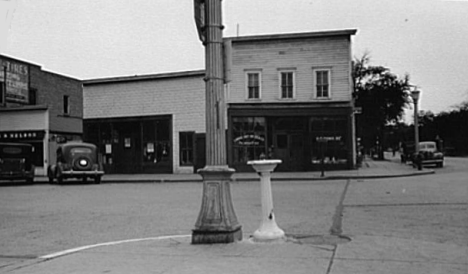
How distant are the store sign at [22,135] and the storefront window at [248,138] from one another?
11957 mm

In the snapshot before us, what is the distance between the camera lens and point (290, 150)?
109 ft

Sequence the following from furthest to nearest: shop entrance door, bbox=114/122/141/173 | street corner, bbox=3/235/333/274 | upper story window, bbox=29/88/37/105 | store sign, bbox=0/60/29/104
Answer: upper story window, bbox=29/88/37/105, store sign, bbox=0/60/29/104, shop entrance door, bbox=114/122/141/173, street corner, bbox=3/235/333/274

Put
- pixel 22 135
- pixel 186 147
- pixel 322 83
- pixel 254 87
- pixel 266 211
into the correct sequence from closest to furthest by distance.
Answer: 1. pixel 266 211
2. pixel 322 83
3. pixel 254 87
4. pixel 186 147
5. pixel 22 135

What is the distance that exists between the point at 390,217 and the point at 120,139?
89.1 ft

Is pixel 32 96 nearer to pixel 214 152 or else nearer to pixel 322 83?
pixel 322 83

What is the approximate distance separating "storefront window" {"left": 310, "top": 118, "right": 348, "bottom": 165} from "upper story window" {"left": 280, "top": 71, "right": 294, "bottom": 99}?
A: 1953mm

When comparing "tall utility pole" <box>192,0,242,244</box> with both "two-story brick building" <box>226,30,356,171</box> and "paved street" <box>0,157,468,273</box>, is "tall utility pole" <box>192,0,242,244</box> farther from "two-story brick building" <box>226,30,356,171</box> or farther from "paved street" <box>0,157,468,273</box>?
"two-story brick building" <box>226,30,356,171</box>

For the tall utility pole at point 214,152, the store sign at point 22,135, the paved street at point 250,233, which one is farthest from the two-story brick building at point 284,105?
the tall utility pole at point 214,152

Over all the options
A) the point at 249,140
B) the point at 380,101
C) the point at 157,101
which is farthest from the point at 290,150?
the point at 380,101

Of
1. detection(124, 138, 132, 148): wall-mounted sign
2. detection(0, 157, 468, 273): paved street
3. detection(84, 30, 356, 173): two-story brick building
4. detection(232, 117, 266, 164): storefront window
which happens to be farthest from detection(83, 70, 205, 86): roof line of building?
detection(0, 157, 468, 273): paved street

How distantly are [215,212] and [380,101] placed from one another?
56.1 metres

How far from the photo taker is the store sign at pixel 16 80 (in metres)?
39.7

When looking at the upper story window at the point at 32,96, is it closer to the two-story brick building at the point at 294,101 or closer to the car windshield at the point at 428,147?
the two-story brick building at the point at 294,101

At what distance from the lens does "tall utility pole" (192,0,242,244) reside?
775 centimetres
